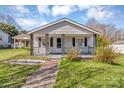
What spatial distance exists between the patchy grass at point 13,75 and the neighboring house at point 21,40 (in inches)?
446

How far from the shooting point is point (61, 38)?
22.6 meters

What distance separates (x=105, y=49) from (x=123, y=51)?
1133cm

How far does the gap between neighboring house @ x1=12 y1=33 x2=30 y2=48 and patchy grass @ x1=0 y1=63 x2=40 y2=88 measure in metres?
11.3

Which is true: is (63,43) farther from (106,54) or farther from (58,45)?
(106,54)

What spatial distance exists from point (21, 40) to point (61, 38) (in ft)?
21.7

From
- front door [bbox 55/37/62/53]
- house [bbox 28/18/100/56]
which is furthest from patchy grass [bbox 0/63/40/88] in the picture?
front door [bbox 55/37/62/53]

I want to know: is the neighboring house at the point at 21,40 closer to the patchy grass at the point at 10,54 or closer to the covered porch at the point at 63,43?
the patchy grass at the point at 10,54

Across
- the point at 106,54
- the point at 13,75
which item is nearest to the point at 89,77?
the point at 13,75

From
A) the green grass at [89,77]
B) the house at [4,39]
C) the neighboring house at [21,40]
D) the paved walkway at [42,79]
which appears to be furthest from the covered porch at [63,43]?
Answer: the house at [4,39]

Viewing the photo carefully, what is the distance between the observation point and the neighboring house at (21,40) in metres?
26.2

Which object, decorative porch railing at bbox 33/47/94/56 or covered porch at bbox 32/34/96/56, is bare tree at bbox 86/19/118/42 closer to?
covered porch at bbox 32/34/96/56

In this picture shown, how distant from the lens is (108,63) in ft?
50.5

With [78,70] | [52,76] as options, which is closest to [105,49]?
[78,70]
